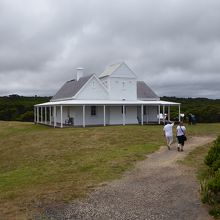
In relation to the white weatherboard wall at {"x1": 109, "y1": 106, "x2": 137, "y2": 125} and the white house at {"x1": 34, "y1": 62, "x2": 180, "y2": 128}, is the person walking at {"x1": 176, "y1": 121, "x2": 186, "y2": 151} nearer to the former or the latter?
the white house at {"x1": 34, "y1": 62, "x2": 180, "y2": 128}

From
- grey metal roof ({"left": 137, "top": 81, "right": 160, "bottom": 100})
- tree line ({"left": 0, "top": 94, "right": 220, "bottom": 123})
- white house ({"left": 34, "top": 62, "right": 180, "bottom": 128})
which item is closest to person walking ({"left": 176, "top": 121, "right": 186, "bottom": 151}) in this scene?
white house ({"left": 34, "top": 62, "right": 180, "bottom": 128})

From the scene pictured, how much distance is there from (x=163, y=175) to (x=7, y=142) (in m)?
Result: 19.4

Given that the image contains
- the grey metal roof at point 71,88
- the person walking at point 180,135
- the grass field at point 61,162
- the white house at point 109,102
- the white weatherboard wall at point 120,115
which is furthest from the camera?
the grey metal roof at point 71,88

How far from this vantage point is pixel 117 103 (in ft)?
132

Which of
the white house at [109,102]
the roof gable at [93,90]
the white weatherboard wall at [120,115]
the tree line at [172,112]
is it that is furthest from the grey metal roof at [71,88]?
the tree line at [172,112]

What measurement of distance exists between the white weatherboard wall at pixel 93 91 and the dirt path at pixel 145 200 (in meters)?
26.0

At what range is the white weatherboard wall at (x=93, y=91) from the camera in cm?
4222

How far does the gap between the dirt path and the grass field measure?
2.45 feet

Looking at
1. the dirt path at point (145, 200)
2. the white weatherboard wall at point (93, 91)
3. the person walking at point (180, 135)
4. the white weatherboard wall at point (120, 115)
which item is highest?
the white weatherboard wall at point (93, 91)

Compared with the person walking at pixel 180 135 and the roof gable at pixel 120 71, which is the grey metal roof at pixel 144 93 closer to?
the roof gable at pixel 120 71

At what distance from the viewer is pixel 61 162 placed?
20375 mm

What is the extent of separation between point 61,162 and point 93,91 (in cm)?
2272

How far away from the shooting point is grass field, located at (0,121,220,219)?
519 inches

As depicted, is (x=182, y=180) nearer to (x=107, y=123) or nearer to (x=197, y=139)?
(x=197, y=139)
